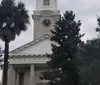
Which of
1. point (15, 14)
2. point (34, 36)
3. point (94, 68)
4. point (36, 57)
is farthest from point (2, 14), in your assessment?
point (34, 36)

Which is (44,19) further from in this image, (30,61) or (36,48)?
(30,61)

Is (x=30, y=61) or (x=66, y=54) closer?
(x=66, y=54)

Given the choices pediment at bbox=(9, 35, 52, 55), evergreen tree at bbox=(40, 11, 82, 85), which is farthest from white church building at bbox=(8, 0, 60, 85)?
evergreen tree at bbox=(40, 11, 82, 85)

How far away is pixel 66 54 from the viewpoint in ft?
122

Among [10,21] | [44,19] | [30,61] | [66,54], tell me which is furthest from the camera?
[44,19]

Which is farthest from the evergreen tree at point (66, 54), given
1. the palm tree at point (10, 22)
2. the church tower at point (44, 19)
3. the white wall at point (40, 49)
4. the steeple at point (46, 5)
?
the steeple at point (46, 5)

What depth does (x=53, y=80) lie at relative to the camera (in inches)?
1460

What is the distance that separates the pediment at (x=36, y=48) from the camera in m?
51.5

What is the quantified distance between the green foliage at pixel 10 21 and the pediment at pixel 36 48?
17201 mm

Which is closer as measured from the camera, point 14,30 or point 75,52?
point 14,30

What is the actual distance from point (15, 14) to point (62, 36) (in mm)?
6733

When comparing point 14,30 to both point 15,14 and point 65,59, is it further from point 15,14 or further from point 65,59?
point 65,59

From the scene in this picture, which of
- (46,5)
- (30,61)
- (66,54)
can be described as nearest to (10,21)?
(66,54)

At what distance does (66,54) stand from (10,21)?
7292mm
